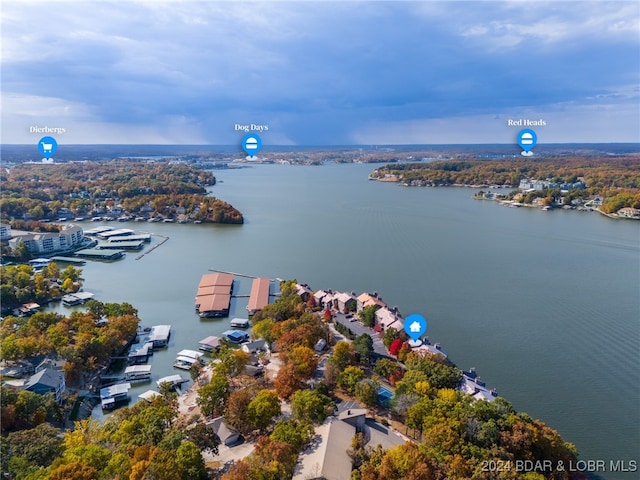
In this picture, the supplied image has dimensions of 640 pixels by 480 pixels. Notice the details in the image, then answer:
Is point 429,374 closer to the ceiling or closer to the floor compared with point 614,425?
closer to the ceiling

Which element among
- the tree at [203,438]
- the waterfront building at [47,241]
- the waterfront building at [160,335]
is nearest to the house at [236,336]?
the waterfront building at [160,335]

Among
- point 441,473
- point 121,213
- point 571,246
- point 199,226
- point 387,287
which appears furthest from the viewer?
point 121,213

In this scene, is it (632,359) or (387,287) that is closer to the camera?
(632,359)

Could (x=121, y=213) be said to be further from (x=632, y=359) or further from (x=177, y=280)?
(x=632, y=359)

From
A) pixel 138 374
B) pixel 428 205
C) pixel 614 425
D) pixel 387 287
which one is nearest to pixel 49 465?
pixel 138 374

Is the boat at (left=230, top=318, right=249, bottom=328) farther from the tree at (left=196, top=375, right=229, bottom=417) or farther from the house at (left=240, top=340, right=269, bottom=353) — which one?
the tree at (left=196, top=375, right=229, bottom=417)

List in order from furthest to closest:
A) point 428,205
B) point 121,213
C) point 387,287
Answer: point 428,205 < point 121,213 < point 387,287

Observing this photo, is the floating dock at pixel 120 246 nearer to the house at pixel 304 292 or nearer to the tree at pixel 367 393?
the house at pixel 304 292

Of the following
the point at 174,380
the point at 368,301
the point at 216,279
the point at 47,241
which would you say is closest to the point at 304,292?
the point at 368,301
